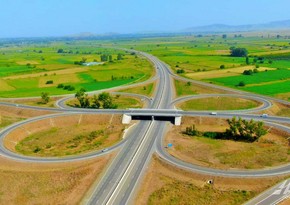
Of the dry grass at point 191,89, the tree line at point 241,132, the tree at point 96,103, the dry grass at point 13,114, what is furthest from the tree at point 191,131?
the dry grass at point 13,114

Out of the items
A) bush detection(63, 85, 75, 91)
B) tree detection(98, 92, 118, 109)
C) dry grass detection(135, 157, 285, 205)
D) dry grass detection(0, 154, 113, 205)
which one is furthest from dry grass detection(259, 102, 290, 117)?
bush detection(63, 85, 75, 91)

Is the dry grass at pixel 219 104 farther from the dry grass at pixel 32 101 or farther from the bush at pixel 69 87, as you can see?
the bush at pixel 69 87

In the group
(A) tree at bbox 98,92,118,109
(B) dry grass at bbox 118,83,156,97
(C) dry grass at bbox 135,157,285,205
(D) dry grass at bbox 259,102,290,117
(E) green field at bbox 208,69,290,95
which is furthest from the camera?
(B) dry grass at bbox 118,83,156,97

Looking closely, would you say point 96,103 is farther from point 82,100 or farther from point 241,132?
point 241,132

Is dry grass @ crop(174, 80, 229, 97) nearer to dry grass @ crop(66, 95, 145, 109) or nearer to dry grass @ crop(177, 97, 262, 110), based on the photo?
dry grass @ crop(177, 97, 262, 110)

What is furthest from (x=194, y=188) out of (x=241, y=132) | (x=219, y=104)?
(x=219, y=104)

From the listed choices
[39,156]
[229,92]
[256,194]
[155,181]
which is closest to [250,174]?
[256,194]
